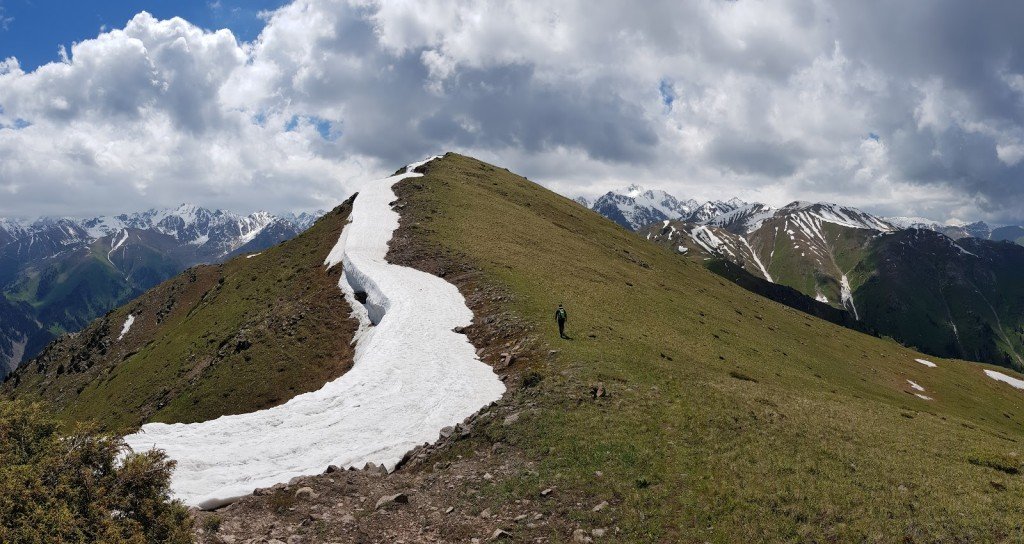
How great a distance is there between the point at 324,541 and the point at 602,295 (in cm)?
3800

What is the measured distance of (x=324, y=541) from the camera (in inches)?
579

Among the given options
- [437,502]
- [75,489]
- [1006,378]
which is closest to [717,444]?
[437,502]

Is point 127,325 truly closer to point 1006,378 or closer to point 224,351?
point 224,351

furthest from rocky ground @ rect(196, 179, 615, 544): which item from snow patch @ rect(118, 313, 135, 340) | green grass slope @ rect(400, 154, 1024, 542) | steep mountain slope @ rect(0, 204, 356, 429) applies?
snow patch @ rect(118, 313, 135, 340)

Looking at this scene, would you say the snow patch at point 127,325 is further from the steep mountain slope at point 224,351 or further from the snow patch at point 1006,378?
the snow patch at point 1006,378

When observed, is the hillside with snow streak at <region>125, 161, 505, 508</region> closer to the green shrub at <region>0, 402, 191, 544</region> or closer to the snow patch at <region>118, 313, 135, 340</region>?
the green shrub at <region>0, 402, 191, 544</region>

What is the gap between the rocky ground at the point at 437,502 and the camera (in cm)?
1498

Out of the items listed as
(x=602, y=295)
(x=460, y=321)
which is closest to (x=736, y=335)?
(x=602, y=295)

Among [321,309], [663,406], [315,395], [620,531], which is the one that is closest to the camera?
[620,531]

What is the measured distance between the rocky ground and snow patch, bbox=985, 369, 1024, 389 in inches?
4082

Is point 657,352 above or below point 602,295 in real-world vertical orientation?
below

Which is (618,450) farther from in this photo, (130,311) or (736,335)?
(130,311)

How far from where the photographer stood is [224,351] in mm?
45906

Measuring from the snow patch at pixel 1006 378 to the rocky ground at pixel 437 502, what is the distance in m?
104
